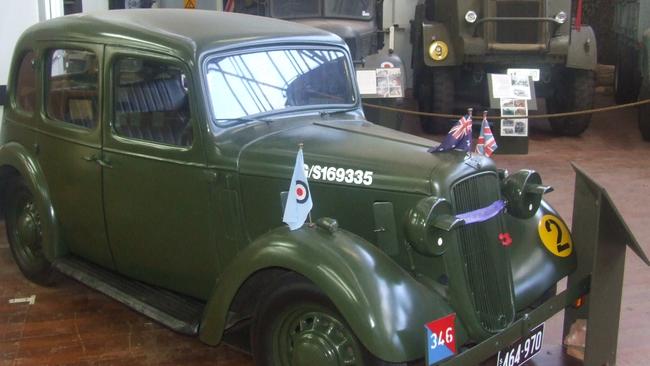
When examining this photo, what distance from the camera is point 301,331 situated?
9.06ft

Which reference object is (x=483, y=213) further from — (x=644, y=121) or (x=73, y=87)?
(x=644, y=121)

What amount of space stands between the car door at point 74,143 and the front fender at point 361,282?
3.79 ft

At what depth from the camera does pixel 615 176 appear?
6.93 metres

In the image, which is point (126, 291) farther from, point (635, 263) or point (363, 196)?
point (635, 263)

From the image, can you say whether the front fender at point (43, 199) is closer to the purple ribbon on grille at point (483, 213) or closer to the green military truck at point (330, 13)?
the purple ribbon on grille at point (483, 213)

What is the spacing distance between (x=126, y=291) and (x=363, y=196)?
130 centimetres

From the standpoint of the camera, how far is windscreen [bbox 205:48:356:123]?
10.8ft

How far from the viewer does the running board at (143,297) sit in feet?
10.7

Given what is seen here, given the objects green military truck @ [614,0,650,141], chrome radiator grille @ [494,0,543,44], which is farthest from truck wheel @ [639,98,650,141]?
chrome radiator grille @ [494,0,543,44]

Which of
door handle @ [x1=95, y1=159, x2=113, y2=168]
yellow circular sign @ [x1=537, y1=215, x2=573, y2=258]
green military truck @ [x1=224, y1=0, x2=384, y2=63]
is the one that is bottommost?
yellow circular sign @ [x1=537, y1=215, x2=573, y2=258]

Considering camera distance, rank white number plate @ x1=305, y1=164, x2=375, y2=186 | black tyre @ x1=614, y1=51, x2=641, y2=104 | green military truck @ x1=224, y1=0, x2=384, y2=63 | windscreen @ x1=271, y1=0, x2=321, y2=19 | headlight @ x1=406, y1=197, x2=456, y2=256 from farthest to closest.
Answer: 1. black tyre @ x1=614, y1=51, x2=641, y2=104
2. windscreen @ x1=271, y1=0, x2=321, y2=19
3. green military truck @ x1=224, y1=0, x2=384, y2=63
4. white number plate @ x1=305, y1=164, x2=375, y2=186
5. headlight @ x1=406, y1=197, x2=456, y2=256

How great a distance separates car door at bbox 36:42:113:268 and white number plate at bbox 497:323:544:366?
6.40ft

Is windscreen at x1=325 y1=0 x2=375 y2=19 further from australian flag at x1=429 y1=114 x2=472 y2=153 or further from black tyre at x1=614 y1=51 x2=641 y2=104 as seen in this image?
australian flag at x1=429 y1=114 x2=472 y2=153

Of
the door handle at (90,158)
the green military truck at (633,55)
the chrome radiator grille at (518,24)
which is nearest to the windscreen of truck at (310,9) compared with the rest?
the chrome radiator grille at (518,24)
